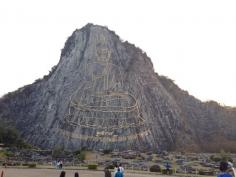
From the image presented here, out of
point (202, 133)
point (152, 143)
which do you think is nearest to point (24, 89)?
point (152, 143)

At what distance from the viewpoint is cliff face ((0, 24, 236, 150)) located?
68438 millimetres

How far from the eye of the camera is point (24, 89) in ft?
274

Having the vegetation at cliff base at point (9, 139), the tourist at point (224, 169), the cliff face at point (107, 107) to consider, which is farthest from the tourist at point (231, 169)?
the cliff face at point (107, 107)

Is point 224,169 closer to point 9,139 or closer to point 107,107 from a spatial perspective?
point 9,139

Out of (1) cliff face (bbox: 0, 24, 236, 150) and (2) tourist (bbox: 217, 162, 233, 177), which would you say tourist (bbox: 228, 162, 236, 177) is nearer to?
(2) tourist (bbox: 217, 162, 233, 177)

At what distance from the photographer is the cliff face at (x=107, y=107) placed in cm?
6844

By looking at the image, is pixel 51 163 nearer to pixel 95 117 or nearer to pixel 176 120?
pixel 95 117

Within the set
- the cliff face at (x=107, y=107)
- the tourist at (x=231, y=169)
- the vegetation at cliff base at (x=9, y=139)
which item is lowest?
the tourist at (x=231, y=169)

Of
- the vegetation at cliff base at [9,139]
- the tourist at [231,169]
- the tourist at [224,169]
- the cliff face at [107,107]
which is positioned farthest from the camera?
the cliff face at [107,107]

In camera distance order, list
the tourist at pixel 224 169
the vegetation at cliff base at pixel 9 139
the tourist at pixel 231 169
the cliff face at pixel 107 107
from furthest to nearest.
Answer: the cliff face at pixel 107 107 → the vegetation at cliff base at pixel 9 139 → the tourist at pixel 224 169 → the tourist at pixel 231 169

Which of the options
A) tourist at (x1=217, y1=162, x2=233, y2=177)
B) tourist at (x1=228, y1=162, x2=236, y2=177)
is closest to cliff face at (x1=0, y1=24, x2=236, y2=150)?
tourist at (x1=217, y1=162, x2=233, y2=177)

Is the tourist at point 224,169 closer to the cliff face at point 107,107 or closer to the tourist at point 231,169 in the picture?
the tourist at point 231,169

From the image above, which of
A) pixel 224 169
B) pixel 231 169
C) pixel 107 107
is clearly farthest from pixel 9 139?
pixel 231 169

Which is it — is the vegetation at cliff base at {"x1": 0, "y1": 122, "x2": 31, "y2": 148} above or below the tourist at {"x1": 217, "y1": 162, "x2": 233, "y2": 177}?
above
